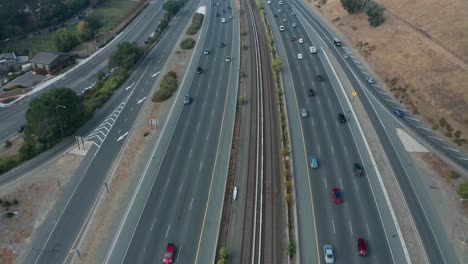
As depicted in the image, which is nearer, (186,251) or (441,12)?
(186,251)

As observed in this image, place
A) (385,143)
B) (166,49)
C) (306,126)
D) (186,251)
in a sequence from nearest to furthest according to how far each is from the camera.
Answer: (186,251)
(385,143)
(306,126)
(166,49)

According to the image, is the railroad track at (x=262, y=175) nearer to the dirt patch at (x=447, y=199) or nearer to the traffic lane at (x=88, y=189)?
the dirt patch at (x=447, y=199)

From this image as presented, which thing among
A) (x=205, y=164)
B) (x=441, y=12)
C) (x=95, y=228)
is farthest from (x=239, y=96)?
(x=441, y=12)

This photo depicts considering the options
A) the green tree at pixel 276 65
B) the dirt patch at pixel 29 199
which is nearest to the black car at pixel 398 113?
the green tree at pixel 276 65

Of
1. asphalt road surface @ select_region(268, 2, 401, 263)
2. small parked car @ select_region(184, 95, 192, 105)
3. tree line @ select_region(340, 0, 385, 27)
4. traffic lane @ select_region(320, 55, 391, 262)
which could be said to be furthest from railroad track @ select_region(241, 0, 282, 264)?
tree line @ select_region(340, 0, 385, 27)

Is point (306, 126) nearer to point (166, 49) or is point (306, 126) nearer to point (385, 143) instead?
point (385, 143)

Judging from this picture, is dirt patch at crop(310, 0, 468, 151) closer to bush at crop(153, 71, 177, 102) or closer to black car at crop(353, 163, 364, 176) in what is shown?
black car at crop(353, 163, 364, 176)
